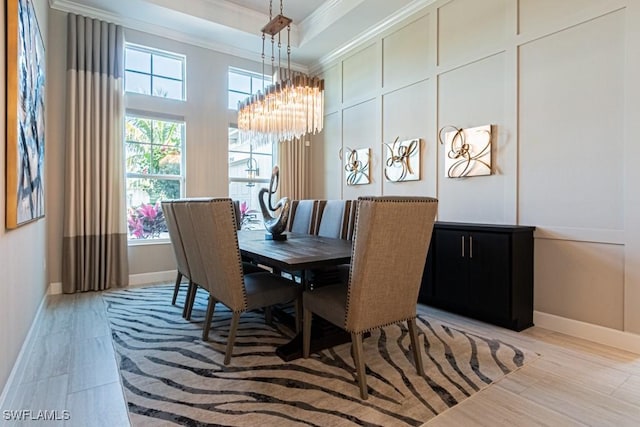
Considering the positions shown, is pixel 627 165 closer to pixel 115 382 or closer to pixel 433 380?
pixel 433 380

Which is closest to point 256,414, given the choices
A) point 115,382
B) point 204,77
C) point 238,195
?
point 115,382

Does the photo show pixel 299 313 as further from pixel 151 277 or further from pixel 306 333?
pixel 151 277

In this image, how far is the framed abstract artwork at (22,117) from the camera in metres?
1.79

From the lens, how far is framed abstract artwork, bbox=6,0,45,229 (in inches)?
70.4

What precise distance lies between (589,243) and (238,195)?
421cm

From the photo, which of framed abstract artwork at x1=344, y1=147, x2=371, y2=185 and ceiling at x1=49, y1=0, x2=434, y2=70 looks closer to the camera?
ceiling at x1=49, y1=0, x2=434, y2=70

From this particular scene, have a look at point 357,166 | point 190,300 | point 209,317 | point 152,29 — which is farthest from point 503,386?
point 152,29

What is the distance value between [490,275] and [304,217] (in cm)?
207

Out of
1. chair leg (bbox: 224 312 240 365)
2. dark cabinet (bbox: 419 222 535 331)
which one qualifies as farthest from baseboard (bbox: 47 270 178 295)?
dark cabinet (bbox: 419 222 535 331)

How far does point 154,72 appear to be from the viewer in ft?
14.9

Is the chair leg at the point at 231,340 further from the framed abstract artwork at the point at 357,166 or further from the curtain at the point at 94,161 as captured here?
the framed abstract artwork at the point at 357,166

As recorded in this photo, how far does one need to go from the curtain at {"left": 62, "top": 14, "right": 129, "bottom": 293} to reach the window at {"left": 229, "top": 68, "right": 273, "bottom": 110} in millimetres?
1432

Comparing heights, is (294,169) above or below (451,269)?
above

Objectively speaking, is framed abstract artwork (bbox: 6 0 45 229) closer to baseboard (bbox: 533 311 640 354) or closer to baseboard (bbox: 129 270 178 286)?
baseboard (bbox: 129 270 178 286)
